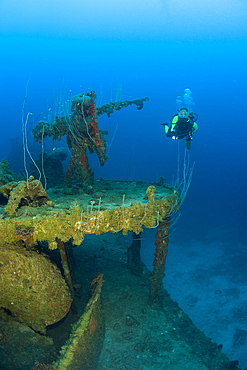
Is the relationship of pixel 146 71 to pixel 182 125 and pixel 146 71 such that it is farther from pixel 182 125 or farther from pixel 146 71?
pixel 182 125

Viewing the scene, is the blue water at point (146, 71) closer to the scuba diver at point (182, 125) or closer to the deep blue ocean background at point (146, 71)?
the deep blue ocean background at point (146, 71)

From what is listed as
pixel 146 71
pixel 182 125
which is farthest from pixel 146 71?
pixel 182 125

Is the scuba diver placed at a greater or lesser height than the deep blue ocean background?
lesser

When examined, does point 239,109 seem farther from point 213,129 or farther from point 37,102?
point 37,102

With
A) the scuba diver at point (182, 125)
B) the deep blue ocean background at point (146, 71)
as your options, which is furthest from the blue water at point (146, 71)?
the scuba diver at point (182, 125)

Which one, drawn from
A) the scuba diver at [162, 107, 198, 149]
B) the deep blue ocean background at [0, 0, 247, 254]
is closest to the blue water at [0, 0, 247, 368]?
the deep blue ocean background at [0, 0, 247, 254]

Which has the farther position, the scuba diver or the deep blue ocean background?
the deep blue ocean background

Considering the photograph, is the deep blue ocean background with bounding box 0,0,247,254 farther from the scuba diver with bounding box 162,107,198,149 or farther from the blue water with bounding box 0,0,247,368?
the scuba diver with bounding box 162,107,198,149

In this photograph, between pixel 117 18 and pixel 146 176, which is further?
pixel 117 18

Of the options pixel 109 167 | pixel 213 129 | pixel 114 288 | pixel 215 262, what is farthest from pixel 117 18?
pixel 114 288

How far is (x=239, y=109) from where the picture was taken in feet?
341

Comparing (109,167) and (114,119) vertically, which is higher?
(114,119)

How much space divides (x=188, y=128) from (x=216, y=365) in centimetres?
814

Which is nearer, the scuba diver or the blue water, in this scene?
the scuba diver
